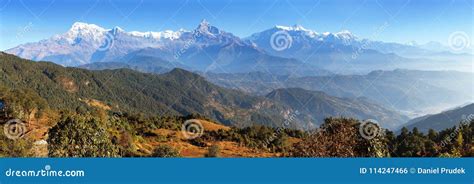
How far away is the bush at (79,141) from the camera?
859 inches

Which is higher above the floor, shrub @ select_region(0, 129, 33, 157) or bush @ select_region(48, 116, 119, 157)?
shrub @ select_region(0, 129, 33, 157)

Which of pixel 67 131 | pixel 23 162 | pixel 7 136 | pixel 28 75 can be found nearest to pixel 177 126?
pixel 7 136

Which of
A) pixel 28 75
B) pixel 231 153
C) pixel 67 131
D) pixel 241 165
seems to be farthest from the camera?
pixel 28 75

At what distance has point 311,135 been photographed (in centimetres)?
2084

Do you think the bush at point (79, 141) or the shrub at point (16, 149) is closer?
the bush at point (79, 141)

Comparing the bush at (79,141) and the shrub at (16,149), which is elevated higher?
the shrub at (16,149)

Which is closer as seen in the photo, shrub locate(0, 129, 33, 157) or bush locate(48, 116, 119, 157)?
bush locate(48, 116, 119, 157)

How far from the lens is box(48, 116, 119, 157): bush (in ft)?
71.6

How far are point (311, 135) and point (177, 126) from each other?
55436 millimetres

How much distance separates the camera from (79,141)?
22297mm

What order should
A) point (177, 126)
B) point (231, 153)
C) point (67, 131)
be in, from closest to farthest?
point (67, 131) → point (231, 153) → point (177, 126)

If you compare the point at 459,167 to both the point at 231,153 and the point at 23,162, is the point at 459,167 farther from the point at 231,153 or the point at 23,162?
the point at 231,153

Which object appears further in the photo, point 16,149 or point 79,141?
point 16,149

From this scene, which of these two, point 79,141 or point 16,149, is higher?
point 16,149
